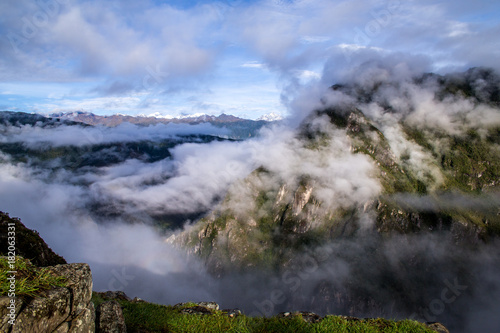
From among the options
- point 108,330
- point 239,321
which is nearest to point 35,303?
point 108,330

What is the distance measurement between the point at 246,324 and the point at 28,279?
31.6ft

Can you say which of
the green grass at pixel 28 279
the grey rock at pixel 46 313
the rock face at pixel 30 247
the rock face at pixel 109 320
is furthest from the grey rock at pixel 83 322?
the rock face at pixel 30 247

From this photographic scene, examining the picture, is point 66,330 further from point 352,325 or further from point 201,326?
point 352,325

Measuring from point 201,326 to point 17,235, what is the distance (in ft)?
51.4

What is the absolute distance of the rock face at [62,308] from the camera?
656cm

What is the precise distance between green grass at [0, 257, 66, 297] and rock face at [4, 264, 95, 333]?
0.70 feet

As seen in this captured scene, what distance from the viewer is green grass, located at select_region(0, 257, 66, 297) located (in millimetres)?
6766

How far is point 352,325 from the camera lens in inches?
500

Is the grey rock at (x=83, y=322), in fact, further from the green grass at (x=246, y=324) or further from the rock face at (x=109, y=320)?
the green grass at (x=246, y=324)

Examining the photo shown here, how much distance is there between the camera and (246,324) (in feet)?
42.6

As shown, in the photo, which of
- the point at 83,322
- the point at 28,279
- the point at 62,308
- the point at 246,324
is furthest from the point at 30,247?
the point at 246,324

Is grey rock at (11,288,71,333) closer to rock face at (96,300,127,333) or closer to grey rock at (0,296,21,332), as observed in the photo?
grey rock at (0,296,21,332)

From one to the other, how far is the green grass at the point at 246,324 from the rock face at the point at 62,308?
168 inches

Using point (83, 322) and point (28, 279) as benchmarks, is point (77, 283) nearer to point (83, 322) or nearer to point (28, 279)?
point (83, 322)
